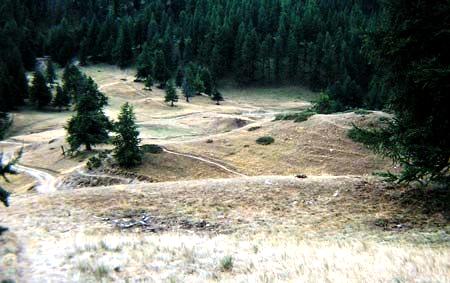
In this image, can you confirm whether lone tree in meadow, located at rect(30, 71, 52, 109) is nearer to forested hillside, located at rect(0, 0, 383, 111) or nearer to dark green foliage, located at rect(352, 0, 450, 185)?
forested hillside, located at rect(0, 0, 383, 111)

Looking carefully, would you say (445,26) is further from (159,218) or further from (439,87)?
(159,218)

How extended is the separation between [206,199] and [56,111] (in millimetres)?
82390

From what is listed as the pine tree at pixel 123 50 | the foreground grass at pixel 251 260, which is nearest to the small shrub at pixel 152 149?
the foreground grass at pixel 251 260

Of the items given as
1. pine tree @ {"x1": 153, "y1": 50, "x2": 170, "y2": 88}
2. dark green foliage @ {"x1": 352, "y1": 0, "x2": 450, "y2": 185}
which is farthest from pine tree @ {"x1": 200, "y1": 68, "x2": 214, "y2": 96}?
dark green foliage @ {"x1": 352, "y1": 0, "x2": 450, "y2": 185}

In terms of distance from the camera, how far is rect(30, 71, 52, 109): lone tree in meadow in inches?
3681

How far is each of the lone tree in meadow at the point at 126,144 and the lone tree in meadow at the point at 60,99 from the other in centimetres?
5558

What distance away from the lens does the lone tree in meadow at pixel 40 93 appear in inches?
3681

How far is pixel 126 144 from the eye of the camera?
42.5 meters

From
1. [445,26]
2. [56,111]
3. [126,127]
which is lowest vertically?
[56,111]

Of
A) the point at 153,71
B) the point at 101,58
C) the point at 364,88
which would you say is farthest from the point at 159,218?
the point at 101,58

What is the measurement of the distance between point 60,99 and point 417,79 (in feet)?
293

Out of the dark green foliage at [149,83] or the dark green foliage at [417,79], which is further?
the dark green foliage at [149,83]

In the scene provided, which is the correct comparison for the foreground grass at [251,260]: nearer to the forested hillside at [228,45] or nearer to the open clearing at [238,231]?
the open clearing at [238,231]

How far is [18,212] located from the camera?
1980cm
